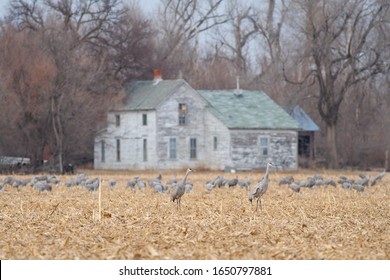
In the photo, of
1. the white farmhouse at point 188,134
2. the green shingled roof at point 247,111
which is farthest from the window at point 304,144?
the white farmhouse at point 188,134

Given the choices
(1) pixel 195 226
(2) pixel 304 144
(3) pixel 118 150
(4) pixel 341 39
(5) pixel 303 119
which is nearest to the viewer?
(1) pixel 195 226

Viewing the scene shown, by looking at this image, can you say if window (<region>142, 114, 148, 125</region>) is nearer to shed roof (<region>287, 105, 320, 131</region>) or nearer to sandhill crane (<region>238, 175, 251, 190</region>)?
shed roof (<region>287, 105, 320, 131</region>)

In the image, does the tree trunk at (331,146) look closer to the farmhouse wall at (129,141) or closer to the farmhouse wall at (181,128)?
the farmhouse wall at (181,128)

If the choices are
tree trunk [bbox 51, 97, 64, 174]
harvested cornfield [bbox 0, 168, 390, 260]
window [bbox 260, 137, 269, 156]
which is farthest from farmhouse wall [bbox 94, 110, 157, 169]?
harvested cornfield [bbox 0, 168, 390, 260]

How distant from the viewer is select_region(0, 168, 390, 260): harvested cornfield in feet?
61.0

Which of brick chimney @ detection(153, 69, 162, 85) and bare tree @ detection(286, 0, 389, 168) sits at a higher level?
bare tree @ detection(286, 0, 389, 168)

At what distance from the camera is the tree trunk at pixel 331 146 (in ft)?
215

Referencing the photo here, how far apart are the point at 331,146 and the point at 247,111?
235 inches

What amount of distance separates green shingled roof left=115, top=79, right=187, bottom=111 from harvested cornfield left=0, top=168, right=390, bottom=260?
27807mm

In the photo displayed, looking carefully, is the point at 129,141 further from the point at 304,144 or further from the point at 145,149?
the point at 304,144

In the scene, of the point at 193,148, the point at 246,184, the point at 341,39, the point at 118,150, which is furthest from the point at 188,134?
the point at 246,184

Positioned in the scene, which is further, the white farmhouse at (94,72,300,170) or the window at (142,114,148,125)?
the window at (142,114,148,125)

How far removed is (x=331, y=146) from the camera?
217 feet

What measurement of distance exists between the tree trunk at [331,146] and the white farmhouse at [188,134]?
3.33m
